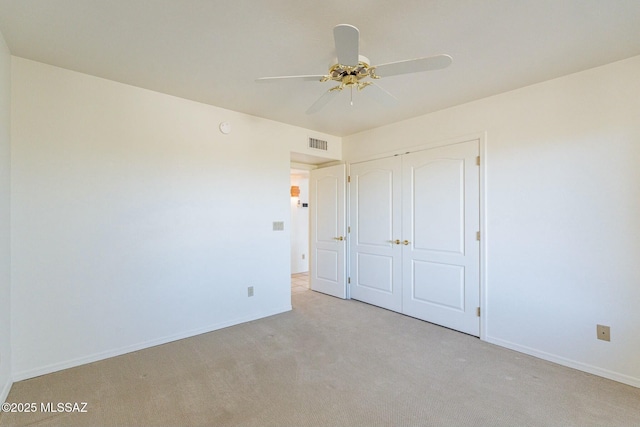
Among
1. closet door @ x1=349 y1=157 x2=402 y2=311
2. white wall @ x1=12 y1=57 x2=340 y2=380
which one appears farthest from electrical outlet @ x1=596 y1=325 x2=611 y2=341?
white wall @ x1=12 y1=57 x2=340 y2=380

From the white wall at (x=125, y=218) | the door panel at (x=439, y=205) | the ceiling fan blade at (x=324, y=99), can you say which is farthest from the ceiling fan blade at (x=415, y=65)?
the white wall at (x=125, y=218)

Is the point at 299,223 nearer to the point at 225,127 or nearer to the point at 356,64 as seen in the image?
the point at 225,127

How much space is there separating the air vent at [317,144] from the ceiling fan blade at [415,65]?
239 centimetres

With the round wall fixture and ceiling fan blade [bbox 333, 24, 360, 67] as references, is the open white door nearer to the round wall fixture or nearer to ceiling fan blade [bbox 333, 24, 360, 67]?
the round wall fixture

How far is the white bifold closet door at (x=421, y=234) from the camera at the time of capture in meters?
3.16

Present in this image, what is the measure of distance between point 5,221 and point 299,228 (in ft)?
15.9

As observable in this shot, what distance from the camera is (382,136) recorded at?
4.02 meters

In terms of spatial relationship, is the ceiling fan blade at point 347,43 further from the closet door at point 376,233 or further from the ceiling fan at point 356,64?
the closet door at point 376,233

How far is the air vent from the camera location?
422 cm

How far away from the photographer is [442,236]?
338cm

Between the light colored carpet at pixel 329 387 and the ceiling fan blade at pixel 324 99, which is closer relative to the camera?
the light colored carpet at pixel 329 387

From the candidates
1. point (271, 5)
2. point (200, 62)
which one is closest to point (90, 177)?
point (200, 62)

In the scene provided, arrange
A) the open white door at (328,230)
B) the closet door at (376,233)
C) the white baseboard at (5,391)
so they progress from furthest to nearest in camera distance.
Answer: the open white door at (328,230), the closet door at (376,233), the white baseboard at (5,391)

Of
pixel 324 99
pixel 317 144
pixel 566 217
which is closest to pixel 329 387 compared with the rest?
pixel 324 99
